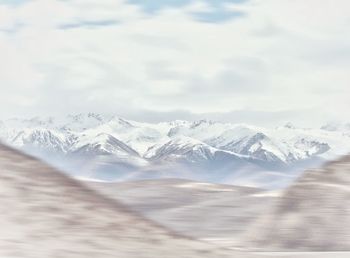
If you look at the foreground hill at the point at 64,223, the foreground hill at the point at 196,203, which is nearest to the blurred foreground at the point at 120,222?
the foreground hill at the point at 64,223

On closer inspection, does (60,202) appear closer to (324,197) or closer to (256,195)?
(324,197)

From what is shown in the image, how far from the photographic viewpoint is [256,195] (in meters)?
125

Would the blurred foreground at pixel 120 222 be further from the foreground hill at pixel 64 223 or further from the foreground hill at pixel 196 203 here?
the foreground hill at pixel 196 203

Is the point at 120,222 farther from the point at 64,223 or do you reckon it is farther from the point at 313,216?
the point at 313,216

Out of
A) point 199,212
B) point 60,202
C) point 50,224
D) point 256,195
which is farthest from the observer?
point 256,195

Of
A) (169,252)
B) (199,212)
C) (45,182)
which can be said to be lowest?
(169,252)

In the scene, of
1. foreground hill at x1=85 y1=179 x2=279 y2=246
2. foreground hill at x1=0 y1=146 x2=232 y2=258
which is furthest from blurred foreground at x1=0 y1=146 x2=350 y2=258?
foreground hill at x1=85 y1=179 x2=279 y2=246

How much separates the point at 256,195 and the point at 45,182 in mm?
93850

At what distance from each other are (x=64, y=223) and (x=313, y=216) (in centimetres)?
1934

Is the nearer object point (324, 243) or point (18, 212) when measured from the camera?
point (18, 212)

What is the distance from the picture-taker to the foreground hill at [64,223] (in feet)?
88.5

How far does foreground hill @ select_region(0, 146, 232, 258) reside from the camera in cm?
2697

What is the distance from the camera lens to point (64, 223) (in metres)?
29.0

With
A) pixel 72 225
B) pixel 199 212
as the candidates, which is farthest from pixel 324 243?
pixel 199 212
